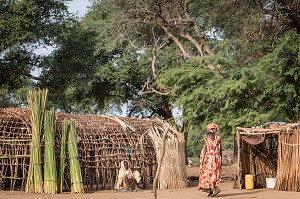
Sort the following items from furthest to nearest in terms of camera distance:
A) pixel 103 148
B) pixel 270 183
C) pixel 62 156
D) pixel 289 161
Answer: pixel 103 148 < pixel 270 183 < pixel 62 156 < pixel 289 161

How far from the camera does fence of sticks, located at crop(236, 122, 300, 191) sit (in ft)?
42.9

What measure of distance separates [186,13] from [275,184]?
9.61m

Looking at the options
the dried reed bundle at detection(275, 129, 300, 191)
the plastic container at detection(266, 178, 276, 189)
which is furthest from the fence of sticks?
the plastic container at detection(266, 178, 276, 189)

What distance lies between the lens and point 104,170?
14.6 meters

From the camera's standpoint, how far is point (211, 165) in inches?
470

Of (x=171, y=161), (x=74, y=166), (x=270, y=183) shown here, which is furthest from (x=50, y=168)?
(x=270, y=183)

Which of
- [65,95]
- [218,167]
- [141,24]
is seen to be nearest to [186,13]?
[141,24]

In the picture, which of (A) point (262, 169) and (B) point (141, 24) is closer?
(A) point (262, 169)

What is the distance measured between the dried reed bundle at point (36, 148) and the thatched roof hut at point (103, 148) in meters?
0.36

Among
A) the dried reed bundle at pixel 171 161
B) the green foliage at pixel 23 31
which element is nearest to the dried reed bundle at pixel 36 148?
the dried reed bundle at pixel 171 161

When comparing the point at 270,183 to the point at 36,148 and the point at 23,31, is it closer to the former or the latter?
the point at 36,148

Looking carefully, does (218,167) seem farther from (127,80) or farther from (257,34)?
(127,80)

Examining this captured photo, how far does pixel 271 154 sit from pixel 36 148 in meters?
6.36

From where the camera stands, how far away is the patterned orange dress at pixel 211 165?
11.8 m
